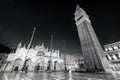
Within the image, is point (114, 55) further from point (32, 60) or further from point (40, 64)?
point (32, 60)

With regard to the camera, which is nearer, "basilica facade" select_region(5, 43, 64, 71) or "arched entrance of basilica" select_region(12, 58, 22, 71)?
"arched entrance of basilica" select_region(12, 58, 22, 71)

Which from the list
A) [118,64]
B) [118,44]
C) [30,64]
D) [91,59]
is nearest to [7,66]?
[30,64]

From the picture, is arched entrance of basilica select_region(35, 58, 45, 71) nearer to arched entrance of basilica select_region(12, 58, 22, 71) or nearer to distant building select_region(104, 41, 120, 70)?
arched entrance of basilica select_region(12, 58, 22, 71)

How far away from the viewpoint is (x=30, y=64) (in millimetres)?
41219

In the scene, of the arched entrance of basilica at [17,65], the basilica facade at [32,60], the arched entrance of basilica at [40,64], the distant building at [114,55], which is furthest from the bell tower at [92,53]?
the arched entrance of basilica at [17,65]

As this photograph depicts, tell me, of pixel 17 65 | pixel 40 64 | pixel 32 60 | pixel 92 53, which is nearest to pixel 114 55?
pixel 92 53

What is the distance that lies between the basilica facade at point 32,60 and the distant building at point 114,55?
28.5 meters

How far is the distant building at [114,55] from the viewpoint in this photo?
33.5 meters

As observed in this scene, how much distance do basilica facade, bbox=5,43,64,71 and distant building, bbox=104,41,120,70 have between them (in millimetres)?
28477

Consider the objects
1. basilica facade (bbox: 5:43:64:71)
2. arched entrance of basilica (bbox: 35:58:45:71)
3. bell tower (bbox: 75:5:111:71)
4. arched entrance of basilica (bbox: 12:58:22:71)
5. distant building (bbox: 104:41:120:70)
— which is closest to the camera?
bell tower (bbox: 75:5:111:71)

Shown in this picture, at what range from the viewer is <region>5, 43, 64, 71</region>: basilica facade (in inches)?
1518

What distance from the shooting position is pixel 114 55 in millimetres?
35625

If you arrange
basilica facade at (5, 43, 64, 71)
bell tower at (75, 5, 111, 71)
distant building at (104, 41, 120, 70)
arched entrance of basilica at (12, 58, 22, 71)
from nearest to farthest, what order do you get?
bell tower at (75, 5, 111, 71), distant building at (104, 41, 120, 70), arched entrance of basilica at (12, 58, 22, 71), basilica facade at (5, 43, 64, 71)

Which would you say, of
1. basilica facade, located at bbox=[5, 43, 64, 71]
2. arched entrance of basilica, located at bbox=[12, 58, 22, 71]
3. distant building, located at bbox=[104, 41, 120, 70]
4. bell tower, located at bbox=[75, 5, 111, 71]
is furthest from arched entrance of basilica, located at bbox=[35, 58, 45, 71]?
distant building, located at bbox=[104, 41, 120, 70]
